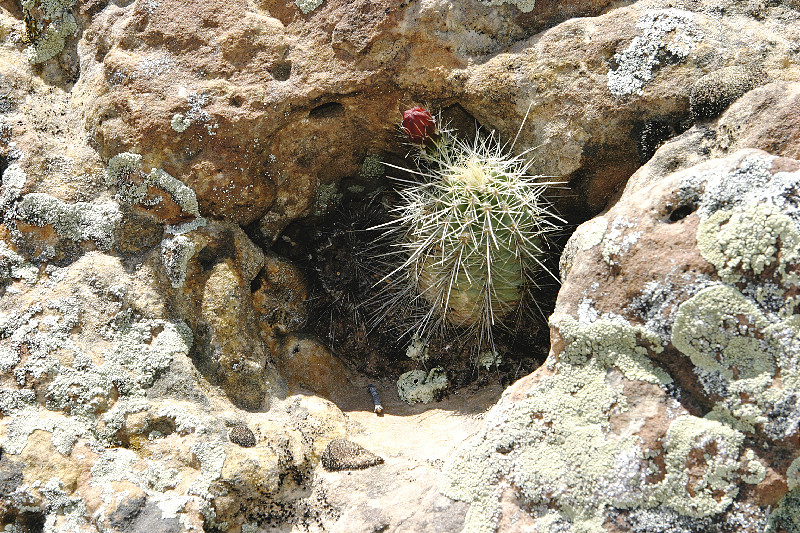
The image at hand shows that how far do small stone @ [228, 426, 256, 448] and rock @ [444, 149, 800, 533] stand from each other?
851 mm

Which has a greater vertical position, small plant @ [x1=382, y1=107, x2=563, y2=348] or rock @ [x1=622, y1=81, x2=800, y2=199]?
rock @ [x1=622, y1=81, x2=800, y2=199]

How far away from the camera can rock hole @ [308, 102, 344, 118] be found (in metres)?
3.27

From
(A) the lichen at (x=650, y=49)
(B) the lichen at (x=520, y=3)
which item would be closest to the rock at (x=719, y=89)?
(A) the lichen at (x=650, y=49)

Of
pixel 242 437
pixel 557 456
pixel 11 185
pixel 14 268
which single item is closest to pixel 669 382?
pixel 557 456

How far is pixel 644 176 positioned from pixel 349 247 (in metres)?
1.61

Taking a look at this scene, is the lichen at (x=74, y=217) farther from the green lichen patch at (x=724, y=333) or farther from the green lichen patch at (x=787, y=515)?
the green lichen patch at (x=787, y=515)

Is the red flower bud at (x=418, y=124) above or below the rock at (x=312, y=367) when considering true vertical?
above

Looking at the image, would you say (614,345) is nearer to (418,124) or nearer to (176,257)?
(418,124)

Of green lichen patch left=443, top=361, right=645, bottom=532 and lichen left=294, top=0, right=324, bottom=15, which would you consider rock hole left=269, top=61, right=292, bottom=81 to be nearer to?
lichen left=294, top=0, right=324, bottom=15

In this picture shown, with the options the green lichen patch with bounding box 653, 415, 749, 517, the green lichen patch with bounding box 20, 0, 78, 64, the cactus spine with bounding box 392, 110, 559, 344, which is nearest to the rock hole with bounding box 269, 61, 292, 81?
the cactus spine with bounding box 392, 110, 559, 344

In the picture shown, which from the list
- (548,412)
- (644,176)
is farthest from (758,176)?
(548,412)

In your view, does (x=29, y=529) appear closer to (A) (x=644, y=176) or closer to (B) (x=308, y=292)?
(B) (x=308, y=292)

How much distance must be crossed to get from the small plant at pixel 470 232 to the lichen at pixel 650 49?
55 cm

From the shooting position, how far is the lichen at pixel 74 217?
2943mm
